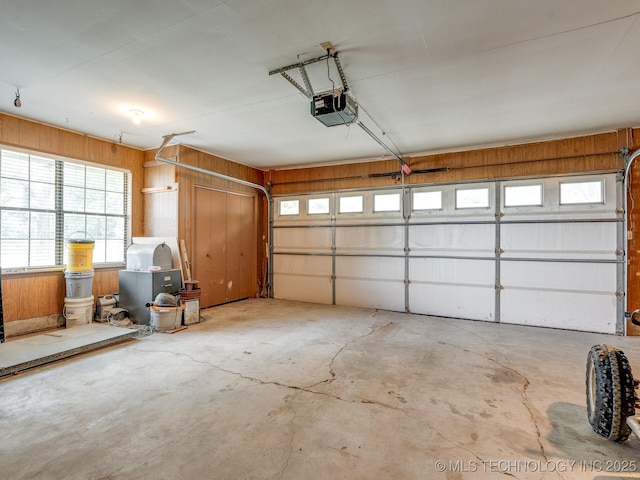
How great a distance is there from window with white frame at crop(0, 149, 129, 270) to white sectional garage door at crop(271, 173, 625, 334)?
326cm

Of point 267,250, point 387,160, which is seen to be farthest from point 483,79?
point 267,250

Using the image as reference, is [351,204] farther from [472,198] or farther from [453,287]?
[453,287]

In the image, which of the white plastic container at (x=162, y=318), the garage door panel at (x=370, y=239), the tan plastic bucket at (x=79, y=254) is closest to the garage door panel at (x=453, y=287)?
the garage door panel at (x=370, y=239)

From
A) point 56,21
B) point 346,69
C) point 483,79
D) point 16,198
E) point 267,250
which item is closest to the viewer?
point 56,21

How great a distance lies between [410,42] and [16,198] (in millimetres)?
5222

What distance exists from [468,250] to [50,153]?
22.1ft

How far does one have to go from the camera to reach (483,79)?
3299 mm

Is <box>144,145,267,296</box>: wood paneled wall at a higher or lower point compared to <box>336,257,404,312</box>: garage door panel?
higher

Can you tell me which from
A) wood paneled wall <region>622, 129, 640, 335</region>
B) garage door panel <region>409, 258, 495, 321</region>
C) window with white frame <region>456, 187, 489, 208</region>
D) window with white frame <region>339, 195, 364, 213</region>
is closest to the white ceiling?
wood paneled wall <region>622, 129, 640, 335</region>

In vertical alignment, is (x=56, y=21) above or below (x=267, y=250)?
above

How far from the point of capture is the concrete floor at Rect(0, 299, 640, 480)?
1894 mm

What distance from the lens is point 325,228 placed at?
693cm

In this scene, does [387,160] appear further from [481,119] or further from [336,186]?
[481,119]

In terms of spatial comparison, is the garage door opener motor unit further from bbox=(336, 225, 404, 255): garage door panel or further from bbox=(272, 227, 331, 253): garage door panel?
bbox=(272, 227, 331, 253): garage door panel
